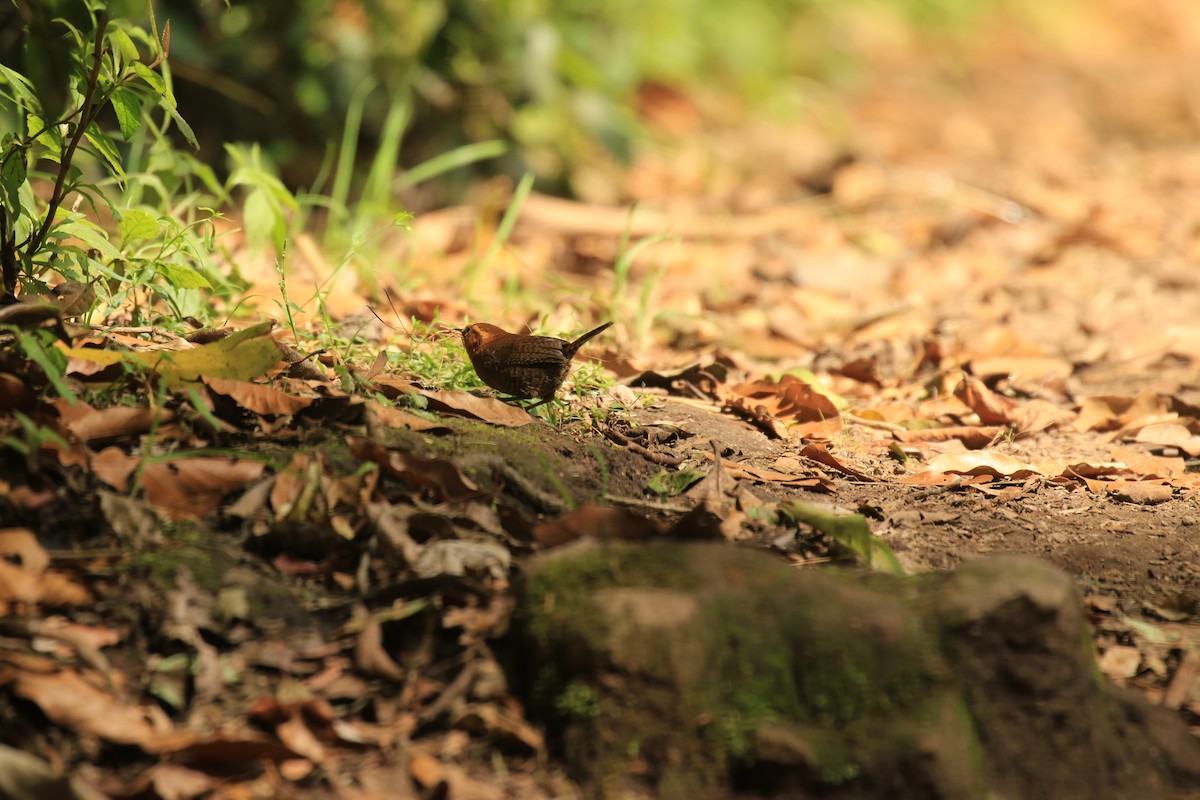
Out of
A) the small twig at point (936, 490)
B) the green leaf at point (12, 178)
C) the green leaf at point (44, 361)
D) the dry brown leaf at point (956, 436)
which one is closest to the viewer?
the green leaf at point (44, 361)

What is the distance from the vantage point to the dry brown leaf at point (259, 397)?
2.04m

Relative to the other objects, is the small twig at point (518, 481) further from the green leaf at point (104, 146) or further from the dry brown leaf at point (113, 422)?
the green leaf at point (104, 146)

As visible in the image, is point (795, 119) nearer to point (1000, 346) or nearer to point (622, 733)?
point (1000, 346)

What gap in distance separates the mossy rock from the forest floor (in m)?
0.12

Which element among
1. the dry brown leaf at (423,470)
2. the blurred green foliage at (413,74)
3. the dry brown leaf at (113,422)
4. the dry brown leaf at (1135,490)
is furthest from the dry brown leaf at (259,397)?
the blurred green foliage at (413,74)

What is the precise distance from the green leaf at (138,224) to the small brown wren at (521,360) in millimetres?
738

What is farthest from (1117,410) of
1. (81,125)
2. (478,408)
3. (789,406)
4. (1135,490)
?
(81,125)

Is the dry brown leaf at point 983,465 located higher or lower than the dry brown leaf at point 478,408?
lower

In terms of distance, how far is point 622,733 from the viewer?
4.98 feet

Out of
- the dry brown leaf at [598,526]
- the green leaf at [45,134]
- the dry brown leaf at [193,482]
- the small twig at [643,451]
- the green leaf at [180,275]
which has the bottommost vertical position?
the small twig at [643,451]

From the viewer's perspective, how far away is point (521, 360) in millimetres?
2348

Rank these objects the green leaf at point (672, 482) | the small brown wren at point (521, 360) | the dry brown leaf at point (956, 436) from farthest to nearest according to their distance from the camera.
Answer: the dry brown leaf at point (956, 436)
the small brown wren at point (521, 360)
the green leaf at point (672, 482)

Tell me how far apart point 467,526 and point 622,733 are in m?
0.50

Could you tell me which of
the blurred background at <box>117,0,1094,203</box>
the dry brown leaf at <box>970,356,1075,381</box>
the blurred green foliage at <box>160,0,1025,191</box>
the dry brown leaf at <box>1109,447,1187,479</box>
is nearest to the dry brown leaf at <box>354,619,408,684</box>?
the dry brown leaf at <box>1109,447,1187,479</box>
